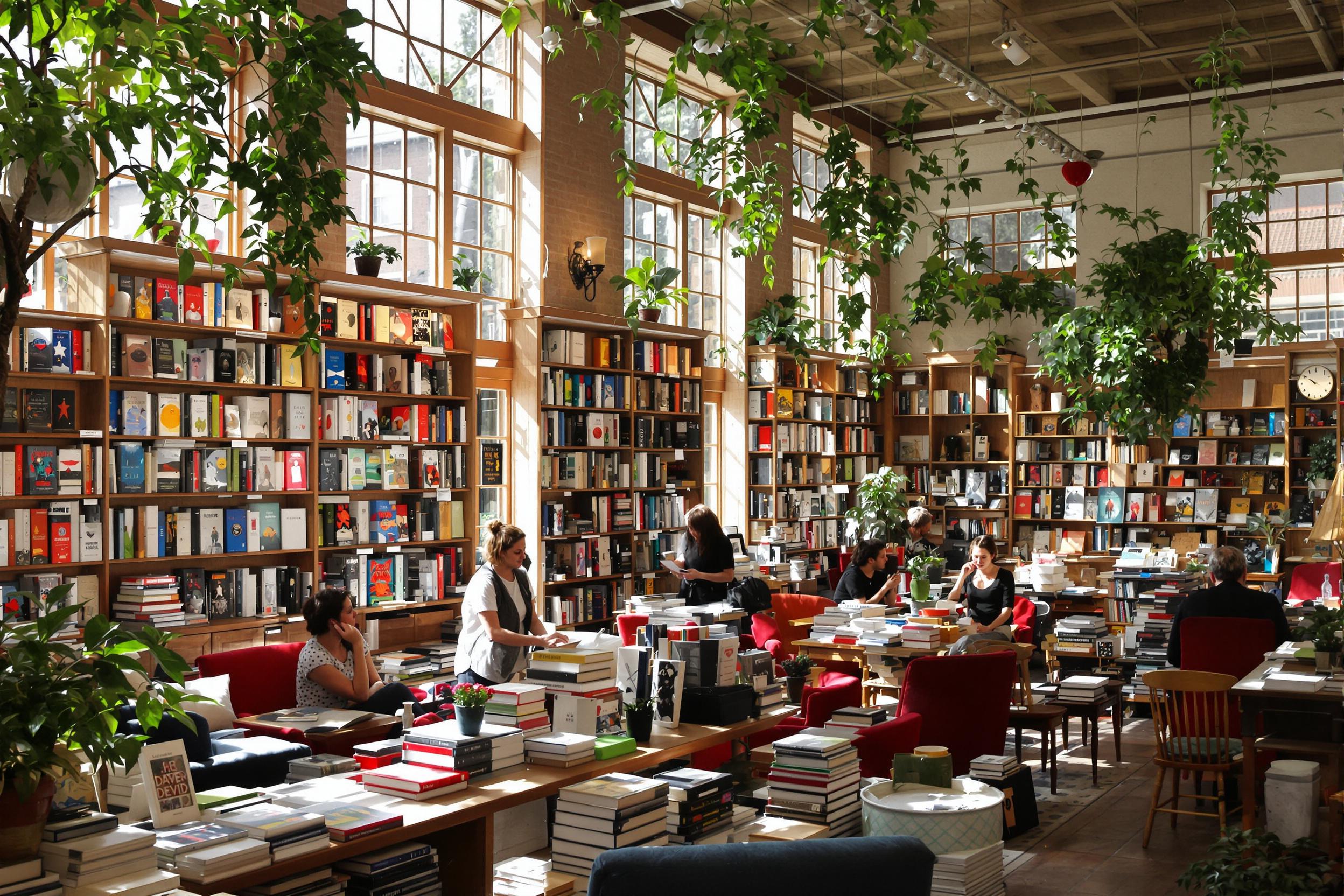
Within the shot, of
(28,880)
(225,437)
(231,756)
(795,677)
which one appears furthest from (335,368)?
(28,880)

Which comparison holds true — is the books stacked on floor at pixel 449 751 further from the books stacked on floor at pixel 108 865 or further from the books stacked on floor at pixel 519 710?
the books stacked on floor at pixel 108 865

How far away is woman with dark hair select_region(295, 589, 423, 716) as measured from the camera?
5.97 metres

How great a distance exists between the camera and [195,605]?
22.5ft

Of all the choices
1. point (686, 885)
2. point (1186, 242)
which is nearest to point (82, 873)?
point (686, 885)

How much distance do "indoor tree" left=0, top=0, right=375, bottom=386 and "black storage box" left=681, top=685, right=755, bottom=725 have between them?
201cm

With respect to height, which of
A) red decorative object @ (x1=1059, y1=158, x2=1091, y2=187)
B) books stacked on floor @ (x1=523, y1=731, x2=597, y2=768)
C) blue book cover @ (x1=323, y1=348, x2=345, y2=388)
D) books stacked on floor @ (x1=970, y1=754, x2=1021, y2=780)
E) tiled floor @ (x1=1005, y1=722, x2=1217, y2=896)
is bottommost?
tiled floor @ (x1=1005, y1=722, x2=1217, y2=896)

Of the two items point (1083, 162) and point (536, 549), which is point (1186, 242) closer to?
point (1083, 162)

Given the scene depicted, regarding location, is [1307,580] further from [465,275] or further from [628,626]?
[465,275]

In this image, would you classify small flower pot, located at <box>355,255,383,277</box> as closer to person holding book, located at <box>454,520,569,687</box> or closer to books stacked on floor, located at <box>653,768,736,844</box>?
person holding book, located at <box>454,520,569,687</box>

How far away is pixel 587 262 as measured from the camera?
395 inches

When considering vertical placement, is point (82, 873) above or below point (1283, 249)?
below

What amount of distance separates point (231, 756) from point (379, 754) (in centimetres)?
126

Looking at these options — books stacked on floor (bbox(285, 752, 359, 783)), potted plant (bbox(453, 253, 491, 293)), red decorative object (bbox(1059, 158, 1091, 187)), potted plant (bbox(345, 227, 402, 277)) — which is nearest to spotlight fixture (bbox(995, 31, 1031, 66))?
red decorative object (bbox(1059, 158, 1091, 187))

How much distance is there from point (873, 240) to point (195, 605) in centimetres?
432
